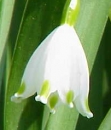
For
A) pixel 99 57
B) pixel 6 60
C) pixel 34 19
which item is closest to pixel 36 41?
pixel 34 19

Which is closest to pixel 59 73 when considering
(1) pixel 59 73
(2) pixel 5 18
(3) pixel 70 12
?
(1) pixel 59 73

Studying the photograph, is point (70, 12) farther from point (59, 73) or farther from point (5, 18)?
point (5, 18)

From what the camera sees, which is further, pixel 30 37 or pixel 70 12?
pixel 30 37

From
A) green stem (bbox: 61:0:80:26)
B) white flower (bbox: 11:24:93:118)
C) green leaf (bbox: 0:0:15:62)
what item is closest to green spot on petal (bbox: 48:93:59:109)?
white flower (bbox: 11:24:93:118)

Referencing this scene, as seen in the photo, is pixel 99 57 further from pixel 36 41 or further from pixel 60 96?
pixel 60 96

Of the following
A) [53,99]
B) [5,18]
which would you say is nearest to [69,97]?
[53,99]

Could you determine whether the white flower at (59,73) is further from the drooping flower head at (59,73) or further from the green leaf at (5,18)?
the green leaf at (5,18)

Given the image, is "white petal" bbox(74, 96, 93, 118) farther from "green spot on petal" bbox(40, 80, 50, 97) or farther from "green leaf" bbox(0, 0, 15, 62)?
"green leaf" bbox(0, 0, 15, 62)

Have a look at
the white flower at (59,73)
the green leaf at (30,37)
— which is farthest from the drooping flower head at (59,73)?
the green leaf at (30,37)

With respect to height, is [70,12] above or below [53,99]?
above
